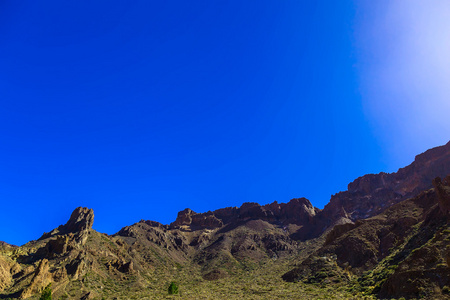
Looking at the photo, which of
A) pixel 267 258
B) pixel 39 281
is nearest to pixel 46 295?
pixel 39 281

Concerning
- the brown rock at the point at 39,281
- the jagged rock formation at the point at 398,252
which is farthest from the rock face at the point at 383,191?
the brown rock at the point at 39,281

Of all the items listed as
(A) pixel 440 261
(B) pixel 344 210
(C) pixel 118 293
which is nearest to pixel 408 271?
(A) pixel 440 261

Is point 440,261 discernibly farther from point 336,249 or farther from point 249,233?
point 249,233

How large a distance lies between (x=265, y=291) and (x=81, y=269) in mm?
45666

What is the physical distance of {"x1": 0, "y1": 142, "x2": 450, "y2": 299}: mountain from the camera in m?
43.4

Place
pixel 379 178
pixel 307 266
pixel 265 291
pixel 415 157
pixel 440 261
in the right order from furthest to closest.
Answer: pixel 379 178 < pixel 415 157 < pixel 307 266 < pixel 265 291 < pixel 440 261

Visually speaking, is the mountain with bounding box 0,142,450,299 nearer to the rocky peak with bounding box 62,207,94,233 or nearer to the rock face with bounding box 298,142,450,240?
the rocky peak with bounding box 62,207,94,233

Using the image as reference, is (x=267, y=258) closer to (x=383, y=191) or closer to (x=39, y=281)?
(x=39, y=281)

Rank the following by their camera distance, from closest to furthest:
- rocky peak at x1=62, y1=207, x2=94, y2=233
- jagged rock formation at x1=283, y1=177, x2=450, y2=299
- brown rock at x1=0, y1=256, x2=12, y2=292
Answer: jagged rock formation at x1=283, y1=177, x2=450, y2=299 → brown rock at x1=0, y1=256, x2=12, y2=292 → rocky peak at x1=62, y1=207, x2=94, y2=233

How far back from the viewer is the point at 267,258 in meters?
116

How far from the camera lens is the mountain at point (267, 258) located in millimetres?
43438

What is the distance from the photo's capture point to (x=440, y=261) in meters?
34.1

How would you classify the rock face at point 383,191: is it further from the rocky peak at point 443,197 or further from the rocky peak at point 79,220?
the rocky peak at point 79,220

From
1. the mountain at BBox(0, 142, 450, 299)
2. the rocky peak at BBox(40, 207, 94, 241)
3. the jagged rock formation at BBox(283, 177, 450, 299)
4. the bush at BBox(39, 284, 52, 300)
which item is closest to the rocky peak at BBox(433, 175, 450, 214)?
the jagged rock formation at BBox(283, 177, 450, 299)
